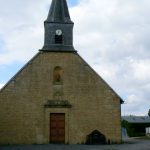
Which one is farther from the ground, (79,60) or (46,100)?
(79,60)

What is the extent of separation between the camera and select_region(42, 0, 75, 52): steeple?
33.3m

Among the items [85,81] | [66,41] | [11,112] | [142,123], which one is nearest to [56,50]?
[66,41]

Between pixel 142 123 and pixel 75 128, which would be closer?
pixel 75 128

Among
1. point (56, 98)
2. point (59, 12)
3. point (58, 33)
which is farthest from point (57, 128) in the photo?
point (59, 12)

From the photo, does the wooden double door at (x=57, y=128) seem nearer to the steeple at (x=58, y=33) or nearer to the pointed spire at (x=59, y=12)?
the steeple at (x=58, y=33)

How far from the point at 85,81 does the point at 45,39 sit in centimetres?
496

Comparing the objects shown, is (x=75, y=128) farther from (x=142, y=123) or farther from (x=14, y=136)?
(x=142, y=123)

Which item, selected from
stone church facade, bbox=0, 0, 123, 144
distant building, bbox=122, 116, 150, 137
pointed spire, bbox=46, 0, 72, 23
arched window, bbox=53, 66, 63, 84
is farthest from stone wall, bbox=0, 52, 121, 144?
distant building, bbox=122, 116, 150, 137

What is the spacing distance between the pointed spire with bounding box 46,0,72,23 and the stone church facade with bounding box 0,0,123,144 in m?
2.69

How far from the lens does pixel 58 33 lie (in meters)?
33.7

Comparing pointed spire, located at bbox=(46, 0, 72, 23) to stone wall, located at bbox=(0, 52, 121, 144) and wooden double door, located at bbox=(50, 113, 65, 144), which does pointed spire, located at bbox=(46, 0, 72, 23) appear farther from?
wooden double door, located at bbox=(50, 113, 65, 144)

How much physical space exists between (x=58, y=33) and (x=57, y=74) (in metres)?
3.58

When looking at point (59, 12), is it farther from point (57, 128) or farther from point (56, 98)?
point (57, 128)

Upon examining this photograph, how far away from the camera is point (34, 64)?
106 ft
